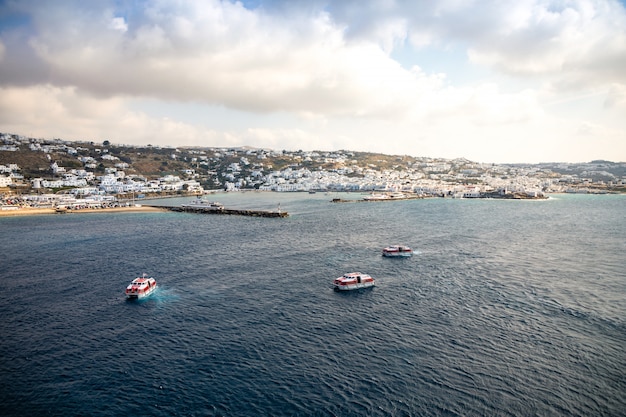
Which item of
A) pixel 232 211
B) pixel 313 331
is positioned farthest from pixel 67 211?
pixel 313 331

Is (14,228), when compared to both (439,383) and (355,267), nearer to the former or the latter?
(355,267)

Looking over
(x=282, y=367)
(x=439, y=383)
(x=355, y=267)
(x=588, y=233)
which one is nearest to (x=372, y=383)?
(x=439, y=383)

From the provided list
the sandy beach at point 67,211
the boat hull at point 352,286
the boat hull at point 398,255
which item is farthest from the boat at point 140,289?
the sandy beach at point 67,211

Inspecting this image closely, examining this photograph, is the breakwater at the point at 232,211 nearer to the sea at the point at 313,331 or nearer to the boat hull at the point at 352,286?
the sea at the point at 313,331

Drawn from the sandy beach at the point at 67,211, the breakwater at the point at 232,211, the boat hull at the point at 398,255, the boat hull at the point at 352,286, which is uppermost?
the boat hull at the point at 398,255

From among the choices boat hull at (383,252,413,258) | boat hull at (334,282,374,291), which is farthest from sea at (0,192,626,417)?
boat hull at (383,252,413,258)

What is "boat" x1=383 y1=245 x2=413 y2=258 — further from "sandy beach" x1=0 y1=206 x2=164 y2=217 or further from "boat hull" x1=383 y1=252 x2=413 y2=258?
"sandy beach" x1=0 y1=206 x2=164 y2=217
